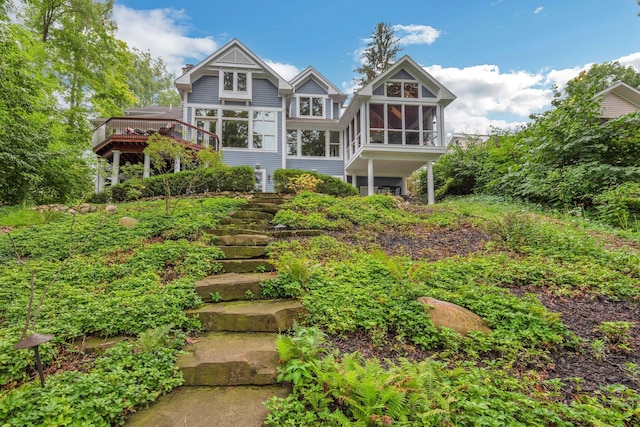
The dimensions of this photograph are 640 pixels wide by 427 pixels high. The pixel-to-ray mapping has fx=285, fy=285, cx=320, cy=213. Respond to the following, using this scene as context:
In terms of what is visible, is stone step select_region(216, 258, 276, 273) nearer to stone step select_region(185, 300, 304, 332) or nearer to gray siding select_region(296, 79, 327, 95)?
stone step select_region(185, 300, 304, 332)

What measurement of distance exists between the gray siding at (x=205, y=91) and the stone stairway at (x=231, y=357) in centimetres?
1286

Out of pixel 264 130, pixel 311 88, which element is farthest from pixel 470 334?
pixel 311 88

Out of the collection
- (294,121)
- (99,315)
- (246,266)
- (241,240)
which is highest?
(294,121)

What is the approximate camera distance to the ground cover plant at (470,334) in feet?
5.91

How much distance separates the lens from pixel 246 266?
4082 mm

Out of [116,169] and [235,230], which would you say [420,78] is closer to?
[235,230]

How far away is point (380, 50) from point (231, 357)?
2755 cm

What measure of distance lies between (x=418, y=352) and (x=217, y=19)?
15.5 metres

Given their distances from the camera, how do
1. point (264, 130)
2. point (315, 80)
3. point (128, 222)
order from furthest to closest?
point (315, 80), point (264, 130), point (128, 222)

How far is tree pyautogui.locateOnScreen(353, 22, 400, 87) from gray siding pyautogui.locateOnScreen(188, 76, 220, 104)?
50.2 feet

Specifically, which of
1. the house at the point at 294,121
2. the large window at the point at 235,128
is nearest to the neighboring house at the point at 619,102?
the house at the point at 294,121

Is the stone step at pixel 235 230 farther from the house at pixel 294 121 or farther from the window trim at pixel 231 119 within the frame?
the window trim at pixel 231 119

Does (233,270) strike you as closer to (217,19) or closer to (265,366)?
(265,366)

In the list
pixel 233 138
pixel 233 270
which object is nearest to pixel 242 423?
pixel 233 270
